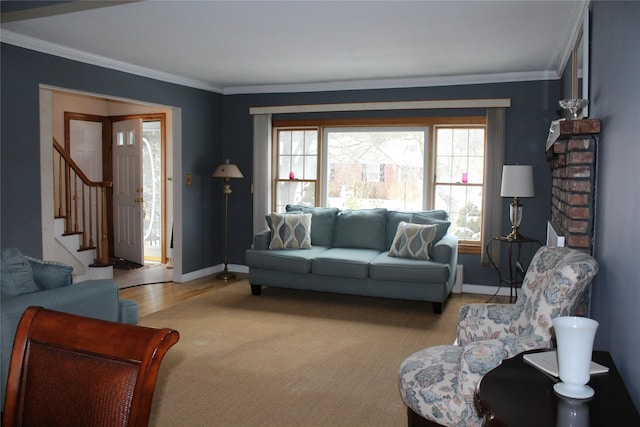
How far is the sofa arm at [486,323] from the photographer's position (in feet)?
9.58

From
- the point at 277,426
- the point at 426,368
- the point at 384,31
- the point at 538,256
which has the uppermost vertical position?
the point at 384,31

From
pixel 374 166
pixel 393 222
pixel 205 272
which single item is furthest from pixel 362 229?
pixel 205 272

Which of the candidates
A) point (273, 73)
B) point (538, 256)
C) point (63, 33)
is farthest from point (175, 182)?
point (538, 256)

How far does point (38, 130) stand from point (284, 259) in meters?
2.55

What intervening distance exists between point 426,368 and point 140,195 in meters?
6.11

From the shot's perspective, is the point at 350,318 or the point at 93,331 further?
the point at 350,318

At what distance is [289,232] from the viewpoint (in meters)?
6.07

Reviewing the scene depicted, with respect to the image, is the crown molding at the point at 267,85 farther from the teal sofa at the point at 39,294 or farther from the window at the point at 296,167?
the teal sofa at the point at 39,294

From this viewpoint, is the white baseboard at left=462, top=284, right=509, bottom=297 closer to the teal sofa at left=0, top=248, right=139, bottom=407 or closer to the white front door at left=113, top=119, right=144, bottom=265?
the teal sofa at left=0, top=248, right=139, bottom=407

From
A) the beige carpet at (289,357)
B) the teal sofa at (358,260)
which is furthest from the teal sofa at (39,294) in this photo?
the teal sofa at (358,260)

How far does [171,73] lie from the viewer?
20.2ft

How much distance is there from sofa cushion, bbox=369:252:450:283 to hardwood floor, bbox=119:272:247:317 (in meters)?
2.02

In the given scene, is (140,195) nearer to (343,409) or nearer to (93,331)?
(343,409)

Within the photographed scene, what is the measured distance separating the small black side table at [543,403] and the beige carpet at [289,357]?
4.64ft
